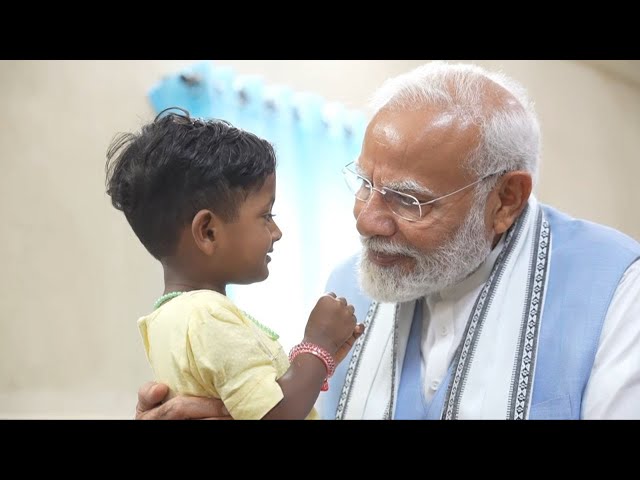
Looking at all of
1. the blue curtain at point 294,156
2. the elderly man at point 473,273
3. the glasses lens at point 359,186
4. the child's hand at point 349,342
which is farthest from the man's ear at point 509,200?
the blue curtain at point 294,156

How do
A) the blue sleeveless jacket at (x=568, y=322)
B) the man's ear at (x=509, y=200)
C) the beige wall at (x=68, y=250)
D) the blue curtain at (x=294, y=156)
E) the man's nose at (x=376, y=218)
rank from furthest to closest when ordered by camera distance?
the blue curtain at (x=294, y=156)
the beige wall at (x=68, y=250)
the man's ear at (x=509, y=200)
the man's nose at (x=376, y=218)
the blue sleeveless jacket at (x=568, y=322)

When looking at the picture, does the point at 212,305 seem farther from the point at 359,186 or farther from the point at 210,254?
→ the point at 359,186

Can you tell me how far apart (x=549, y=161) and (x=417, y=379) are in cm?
369

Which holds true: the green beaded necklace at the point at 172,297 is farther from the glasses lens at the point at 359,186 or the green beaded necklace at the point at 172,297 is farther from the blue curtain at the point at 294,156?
the blue curtain at the point at 294,156

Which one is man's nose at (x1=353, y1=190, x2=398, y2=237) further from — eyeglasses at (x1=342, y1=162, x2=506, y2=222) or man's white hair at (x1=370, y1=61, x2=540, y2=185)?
man's white hair at (x1=370, y1=61, x2=540, y2=185)

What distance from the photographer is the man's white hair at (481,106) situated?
195cm

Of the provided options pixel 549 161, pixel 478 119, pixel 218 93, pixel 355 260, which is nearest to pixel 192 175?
pixel 478 119

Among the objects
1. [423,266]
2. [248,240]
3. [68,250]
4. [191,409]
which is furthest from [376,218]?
[68,250]

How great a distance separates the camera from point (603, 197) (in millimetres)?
5496

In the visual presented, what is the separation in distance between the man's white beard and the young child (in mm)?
430

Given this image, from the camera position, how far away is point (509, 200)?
203 centimetres

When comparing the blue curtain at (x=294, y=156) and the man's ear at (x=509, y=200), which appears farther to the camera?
the blue curtain at (x=294, y=156)
